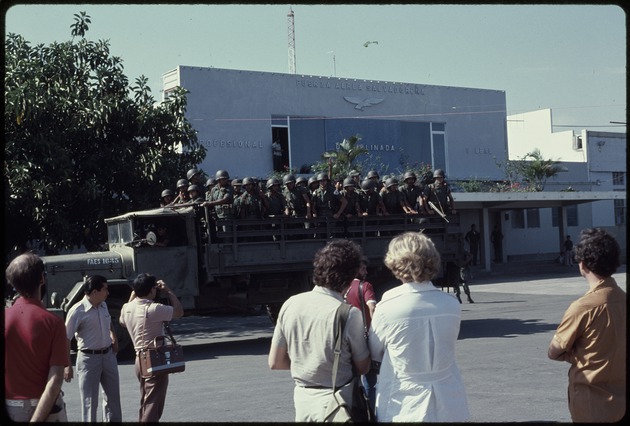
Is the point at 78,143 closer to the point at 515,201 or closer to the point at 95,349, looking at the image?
the point at 95,349

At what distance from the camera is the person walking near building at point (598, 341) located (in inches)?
177

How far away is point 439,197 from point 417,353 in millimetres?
11090

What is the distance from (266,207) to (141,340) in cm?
706

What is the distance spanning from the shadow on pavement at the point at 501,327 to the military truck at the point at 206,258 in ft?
7.38

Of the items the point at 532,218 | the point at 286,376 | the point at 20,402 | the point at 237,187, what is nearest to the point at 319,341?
the point at 20,402

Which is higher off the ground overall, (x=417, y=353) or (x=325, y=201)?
(x=325, y=201)

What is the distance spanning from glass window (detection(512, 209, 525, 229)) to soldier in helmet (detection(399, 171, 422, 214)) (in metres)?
24.9

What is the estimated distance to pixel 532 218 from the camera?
39750 mm

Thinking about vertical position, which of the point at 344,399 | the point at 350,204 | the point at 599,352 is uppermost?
the point at 350,204

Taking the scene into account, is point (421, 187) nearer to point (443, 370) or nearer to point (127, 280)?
→ point (127, 280)

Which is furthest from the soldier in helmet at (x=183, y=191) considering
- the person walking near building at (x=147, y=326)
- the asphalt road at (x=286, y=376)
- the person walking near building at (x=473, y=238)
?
the person walking near building at (x=473, y=238)

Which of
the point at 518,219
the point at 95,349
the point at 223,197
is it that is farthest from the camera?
the point at 518,219

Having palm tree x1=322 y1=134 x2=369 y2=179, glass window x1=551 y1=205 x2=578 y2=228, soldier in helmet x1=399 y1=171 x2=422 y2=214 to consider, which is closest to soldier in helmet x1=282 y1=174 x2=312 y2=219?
soldier in helmet x1=399 y1=171 x2=422 y2=214

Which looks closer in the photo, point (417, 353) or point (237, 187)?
point (417, 353)
